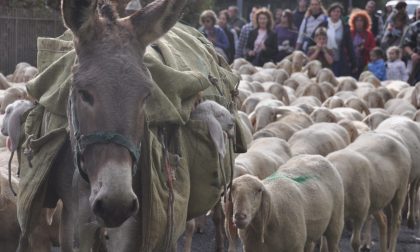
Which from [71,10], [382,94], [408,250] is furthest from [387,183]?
[382,94]

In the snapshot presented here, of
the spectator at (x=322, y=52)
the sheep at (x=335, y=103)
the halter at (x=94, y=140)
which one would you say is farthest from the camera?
the spectator at (x=322, y=52)

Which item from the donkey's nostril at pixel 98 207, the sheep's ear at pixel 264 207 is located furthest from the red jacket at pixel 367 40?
the donkey's nostril at pixel 98 207

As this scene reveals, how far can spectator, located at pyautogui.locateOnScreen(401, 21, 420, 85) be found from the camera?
64.8ft

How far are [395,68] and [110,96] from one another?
17303 mm

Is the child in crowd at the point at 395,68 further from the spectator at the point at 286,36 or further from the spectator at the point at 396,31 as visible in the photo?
the spectator at the point at 286,36

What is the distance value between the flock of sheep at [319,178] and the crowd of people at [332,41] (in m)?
5.14

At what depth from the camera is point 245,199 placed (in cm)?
753

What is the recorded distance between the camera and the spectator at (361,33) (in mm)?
21578

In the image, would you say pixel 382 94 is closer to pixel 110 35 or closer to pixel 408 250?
pixel 408 250

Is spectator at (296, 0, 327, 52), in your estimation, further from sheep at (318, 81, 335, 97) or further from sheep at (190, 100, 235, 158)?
sheep at (190, 100, 235, 158)

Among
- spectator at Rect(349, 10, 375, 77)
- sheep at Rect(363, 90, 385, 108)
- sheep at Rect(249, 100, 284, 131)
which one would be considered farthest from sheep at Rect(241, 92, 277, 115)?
spectator at Rect(349, 10, 375, 77)

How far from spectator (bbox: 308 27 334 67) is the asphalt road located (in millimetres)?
9996

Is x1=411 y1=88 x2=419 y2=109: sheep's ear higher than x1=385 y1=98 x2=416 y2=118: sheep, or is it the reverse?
x1=385 y1=98 x2=416 y2=118: sheep

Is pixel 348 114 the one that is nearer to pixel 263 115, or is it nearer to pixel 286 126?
pixel 263 115
